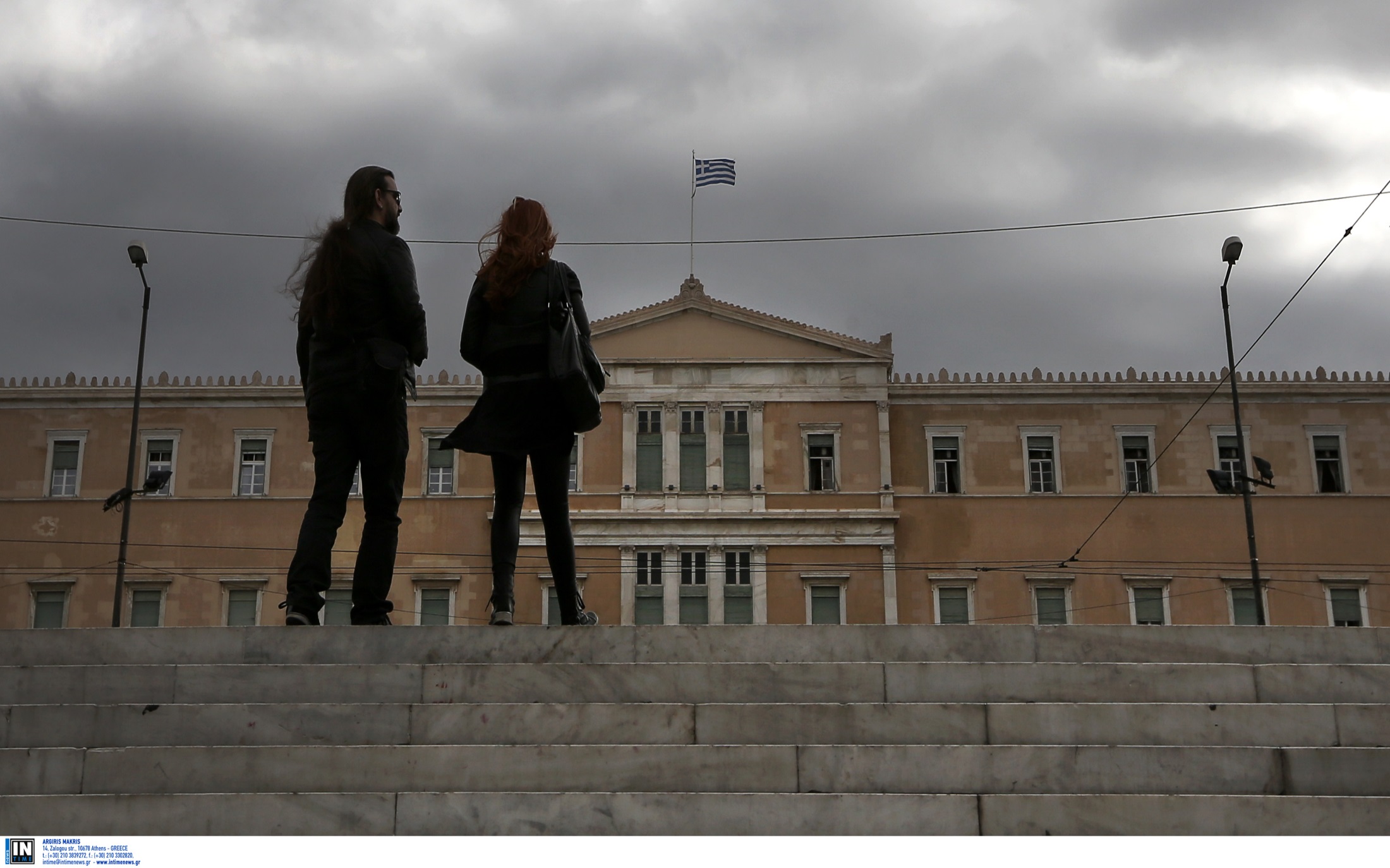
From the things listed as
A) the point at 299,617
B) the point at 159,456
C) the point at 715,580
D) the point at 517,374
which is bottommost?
the point at 299,617

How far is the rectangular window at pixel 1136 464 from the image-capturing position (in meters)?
33.3

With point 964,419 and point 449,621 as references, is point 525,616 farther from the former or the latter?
point 964,419

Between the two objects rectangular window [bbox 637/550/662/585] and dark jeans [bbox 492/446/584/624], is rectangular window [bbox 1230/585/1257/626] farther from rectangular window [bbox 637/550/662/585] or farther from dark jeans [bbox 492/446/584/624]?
dark jeans [bbox 492/446/584/624]

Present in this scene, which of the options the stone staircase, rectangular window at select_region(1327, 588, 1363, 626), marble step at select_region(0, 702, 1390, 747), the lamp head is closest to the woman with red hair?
the stone staircase

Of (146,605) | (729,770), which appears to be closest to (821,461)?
(146,605)

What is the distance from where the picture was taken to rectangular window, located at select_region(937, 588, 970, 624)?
3212 centimetres

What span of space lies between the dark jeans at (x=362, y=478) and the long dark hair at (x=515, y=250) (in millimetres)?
690

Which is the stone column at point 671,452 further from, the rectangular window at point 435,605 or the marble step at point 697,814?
the marble step at point 697,814

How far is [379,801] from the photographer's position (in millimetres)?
5285

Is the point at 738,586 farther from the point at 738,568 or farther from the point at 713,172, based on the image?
the point at 713,172

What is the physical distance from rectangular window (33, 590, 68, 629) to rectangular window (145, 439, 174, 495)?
3.39 metres

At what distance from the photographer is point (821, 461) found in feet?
110

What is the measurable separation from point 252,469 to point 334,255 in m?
28.4

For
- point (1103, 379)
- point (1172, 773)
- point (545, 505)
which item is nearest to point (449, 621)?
point (1103, 379)
